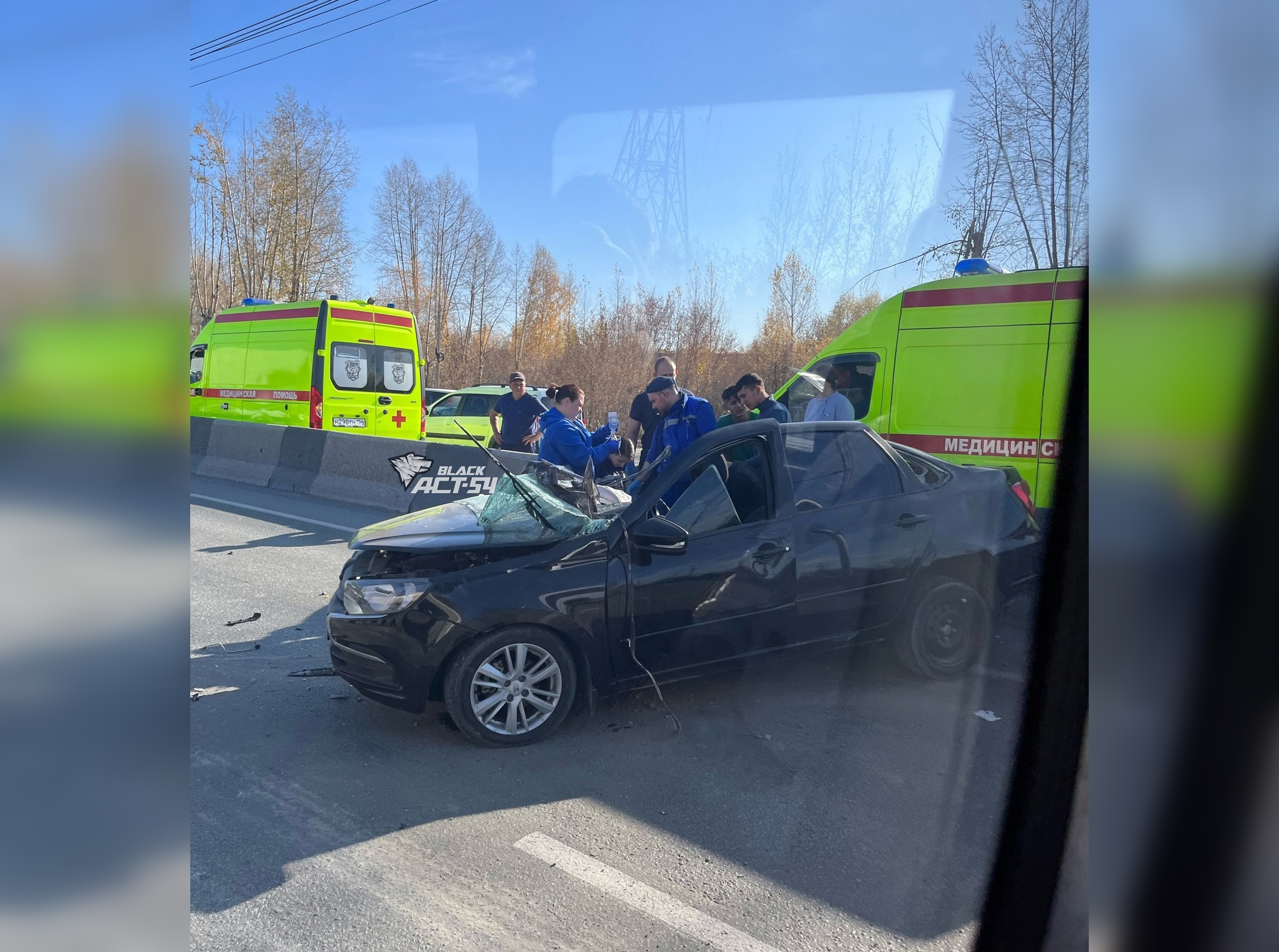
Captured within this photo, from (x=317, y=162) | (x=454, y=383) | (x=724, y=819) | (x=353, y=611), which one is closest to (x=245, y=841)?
(x=353, y=611)

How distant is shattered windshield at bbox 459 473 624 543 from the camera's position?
14.7 ft

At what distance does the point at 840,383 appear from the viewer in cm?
916

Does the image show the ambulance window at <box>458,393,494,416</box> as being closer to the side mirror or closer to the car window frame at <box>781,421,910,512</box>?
the car window frame at <box>781,421,910,512</box>

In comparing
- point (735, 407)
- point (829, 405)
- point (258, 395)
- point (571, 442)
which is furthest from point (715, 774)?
point (258, 395)

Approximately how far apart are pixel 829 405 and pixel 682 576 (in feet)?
16.1

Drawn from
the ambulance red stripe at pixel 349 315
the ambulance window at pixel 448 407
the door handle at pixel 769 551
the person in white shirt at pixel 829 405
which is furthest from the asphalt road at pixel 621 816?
the ambulance window at pixel 448 407

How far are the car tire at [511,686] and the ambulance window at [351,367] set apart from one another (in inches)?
398

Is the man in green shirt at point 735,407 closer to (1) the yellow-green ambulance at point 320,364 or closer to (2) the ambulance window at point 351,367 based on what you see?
(1) the yellow-green ambulance at point 320,364

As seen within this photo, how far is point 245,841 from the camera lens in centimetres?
328

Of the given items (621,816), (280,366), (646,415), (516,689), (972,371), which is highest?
(972,371)

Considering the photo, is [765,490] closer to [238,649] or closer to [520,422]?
[238,649]

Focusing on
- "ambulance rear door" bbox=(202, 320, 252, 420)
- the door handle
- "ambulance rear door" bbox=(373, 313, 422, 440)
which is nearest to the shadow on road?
the door handle

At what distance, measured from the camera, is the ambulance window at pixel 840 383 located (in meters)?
8.86
